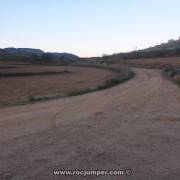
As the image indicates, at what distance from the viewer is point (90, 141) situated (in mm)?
11477

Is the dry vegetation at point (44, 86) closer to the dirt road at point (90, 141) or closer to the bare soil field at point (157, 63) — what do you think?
the dirt road at point (90, 141)

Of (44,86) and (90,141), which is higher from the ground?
(90,141)

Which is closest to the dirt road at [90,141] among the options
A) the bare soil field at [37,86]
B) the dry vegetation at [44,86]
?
the dry vegetation at [44,86]

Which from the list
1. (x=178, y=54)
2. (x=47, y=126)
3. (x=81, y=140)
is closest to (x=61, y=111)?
(x=47, y=126)

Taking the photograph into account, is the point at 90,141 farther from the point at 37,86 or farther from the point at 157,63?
the point at 157,63

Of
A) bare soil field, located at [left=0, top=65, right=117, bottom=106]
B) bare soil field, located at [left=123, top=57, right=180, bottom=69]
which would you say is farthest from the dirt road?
bare soil field, located at [left=123, top=57, right=180, bottom=69]

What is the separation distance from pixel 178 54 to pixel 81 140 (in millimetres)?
137020

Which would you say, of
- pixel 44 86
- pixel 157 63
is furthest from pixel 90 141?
pixel 157 63

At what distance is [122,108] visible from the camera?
18672mm

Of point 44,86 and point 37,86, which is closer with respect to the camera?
point 44,86

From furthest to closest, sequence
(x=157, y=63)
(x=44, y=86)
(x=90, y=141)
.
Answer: (x=157, y=63), (x=44, y=86), (x=90, y=141)

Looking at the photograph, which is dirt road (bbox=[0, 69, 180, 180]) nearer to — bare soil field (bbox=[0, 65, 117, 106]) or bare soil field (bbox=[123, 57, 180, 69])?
bare soil field (bbox=[0, 65, 117, 106])

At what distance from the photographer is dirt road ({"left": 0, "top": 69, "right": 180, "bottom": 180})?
8.98m

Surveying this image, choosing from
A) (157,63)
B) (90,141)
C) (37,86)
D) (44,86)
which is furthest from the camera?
(157,63)
